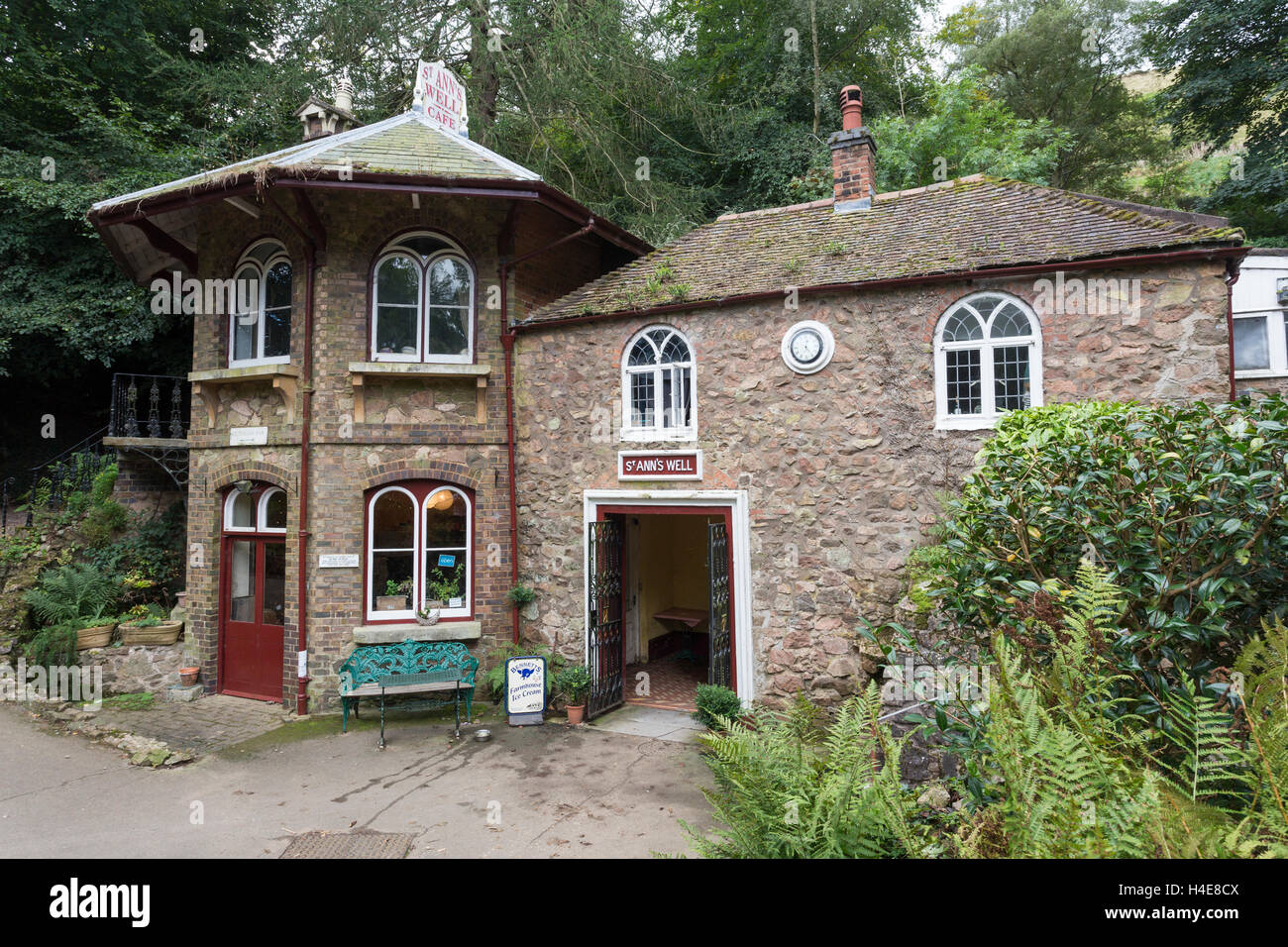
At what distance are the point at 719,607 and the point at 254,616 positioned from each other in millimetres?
7219

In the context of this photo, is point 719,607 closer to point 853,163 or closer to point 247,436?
point 853,163

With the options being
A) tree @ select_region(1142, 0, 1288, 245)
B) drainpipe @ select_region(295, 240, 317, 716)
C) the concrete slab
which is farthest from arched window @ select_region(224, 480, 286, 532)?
tree @ select_region(1142, 0, 1288, 245)

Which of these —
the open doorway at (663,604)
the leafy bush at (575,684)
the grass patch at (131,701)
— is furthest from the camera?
the grass patch at (131,701)

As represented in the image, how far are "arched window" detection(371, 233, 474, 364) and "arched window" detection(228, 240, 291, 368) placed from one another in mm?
1504

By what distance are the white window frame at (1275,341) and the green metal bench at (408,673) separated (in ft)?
42.7

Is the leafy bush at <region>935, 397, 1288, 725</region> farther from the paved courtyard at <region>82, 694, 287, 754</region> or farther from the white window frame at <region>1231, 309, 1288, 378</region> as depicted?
the white window frame at <region>1231, 309, 1288, 378</region>

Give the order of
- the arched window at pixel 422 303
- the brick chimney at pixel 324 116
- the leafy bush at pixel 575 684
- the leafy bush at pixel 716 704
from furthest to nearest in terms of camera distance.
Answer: the brick chimney at pixel 324 116
the arched window at pixel 422 303
the leafy bush at pixel 575 684
the leafy bush at pixel 716 704

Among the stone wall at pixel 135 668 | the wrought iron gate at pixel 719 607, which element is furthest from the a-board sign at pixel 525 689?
the stone wall at pixel 135 668

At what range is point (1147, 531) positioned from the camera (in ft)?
12.9

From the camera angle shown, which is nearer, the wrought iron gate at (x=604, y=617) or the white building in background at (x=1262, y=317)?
the wrought iron gate at (x=604, y=617)

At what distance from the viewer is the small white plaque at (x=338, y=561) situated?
9578mm

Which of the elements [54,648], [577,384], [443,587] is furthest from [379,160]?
[54,648]

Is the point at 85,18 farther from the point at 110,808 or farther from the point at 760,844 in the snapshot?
the point at 760,844

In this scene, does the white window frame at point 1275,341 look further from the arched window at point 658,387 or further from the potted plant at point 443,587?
the potted plant at point 443,587
